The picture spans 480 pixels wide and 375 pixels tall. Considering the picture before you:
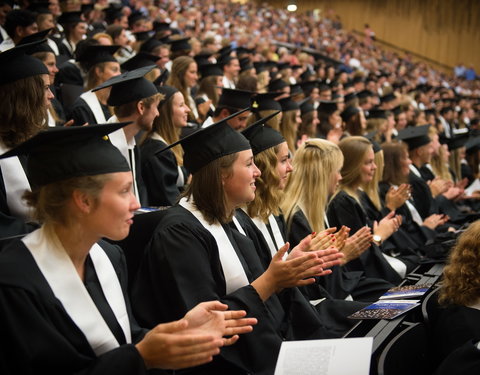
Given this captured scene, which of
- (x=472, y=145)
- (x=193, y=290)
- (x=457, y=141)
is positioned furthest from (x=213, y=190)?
(x=457, y=141)

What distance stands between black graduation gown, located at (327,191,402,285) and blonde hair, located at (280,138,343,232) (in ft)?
1.90

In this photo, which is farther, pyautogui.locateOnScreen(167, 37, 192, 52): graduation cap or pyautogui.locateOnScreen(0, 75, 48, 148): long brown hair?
pyautogui.locateOnScreen(167, 37, 192, 52): graduation cap

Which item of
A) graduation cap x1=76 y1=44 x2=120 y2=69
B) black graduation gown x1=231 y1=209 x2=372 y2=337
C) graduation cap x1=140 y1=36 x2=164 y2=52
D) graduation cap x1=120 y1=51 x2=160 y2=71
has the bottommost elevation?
black graduation gown x1=231 y1=209 x2=372 y2=337

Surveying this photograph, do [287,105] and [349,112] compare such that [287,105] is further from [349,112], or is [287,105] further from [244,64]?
[244,64]

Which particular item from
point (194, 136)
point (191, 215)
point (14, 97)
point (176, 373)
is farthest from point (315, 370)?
point (14, 97)

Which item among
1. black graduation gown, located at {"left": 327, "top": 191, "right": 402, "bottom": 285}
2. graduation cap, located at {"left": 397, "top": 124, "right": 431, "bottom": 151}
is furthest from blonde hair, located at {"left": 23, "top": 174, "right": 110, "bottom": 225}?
graduation cap, located at {"left": 397, "top": 124, "right": 431, "bottom": 151}

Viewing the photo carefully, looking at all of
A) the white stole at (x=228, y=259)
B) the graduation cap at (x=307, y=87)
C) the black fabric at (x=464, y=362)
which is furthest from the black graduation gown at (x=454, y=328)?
the graduation cap at (x=307, y=87)

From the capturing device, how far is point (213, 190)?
268 cm

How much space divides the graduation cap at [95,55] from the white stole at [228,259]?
3.03m

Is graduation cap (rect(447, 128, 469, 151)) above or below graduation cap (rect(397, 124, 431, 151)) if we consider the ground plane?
below

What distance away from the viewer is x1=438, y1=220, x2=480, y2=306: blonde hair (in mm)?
2523

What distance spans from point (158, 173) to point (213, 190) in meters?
1.83

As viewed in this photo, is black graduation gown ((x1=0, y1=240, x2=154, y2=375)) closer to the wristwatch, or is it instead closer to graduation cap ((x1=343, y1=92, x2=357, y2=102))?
the wristwatch

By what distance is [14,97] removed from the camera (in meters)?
2.73
